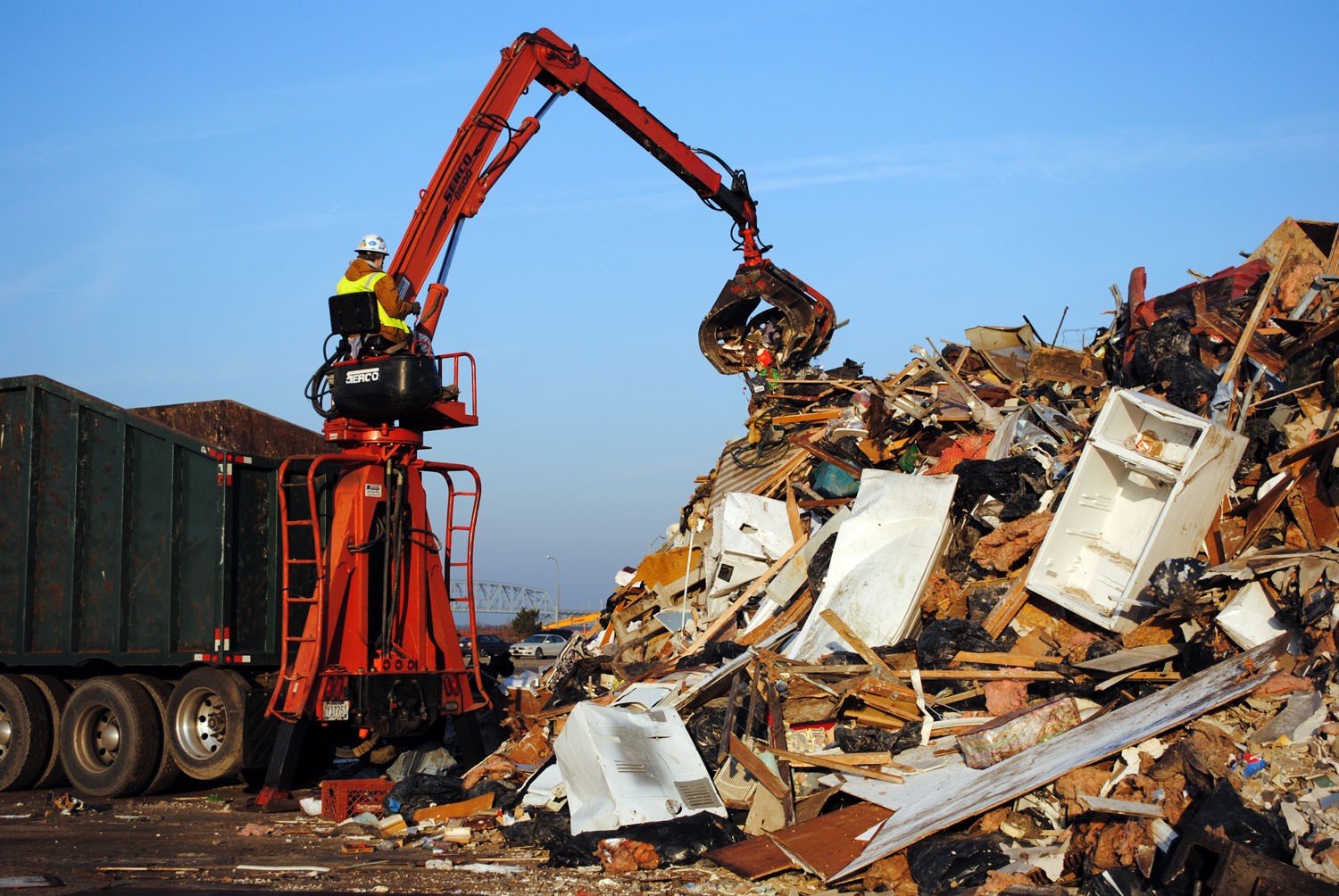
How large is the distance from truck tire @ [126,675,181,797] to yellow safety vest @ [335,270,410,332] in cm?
351

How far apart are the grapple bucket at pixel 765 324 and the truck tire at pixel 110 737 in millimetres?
6685

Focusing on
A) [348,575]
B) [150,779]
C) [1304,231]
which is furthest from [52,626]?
[1304,231]

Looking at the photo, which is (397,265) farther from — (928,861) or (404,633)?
(928,861)

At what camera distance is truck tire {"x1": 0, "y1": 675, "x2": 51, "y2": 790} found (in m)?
10.1

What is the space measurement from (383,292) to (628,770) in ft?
13.4

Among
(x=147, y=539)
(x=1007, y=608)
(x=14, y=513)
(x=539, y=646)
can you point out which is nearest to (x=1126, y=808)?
(x=1007, y=608)

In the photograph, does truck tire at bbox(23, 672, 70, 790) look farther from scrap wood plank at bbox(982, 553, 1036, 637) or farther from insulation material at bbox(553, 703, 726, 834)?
scrap wood plank at bbox(982, 553, 1036, 637)

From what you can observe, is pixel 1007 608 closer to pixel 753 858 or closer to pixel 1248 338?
pixel 753 858

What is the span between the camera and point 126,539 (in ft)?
32.6

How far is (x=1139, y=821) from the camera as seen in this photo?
17.9ft

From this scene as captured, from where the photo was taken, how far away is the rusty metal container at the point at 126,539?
9672 mm

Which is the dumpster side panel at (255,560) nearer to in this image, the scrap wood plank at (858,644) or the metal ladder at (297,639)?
the metal ladder at (297,639)

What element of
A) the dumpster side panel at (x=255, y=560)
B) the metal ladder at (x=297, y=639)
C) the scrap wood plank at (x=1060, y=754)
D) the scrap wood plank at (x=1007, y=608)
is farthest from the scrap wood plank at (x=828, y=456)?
the dumpster side panel at (x=255, y=560)

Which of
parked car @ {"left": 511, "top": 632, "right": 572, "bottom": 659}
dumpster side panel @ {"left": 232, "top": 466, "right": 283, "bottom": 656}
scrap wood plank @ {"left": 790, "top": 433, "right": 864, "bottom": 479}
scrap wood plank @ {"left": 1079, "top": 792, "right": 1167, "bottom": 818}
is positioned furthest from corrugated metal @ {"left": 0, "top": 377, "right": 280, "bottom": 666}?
parked car @ {"left": 511, "top": 632, "right": 572, "bottom": 659}
